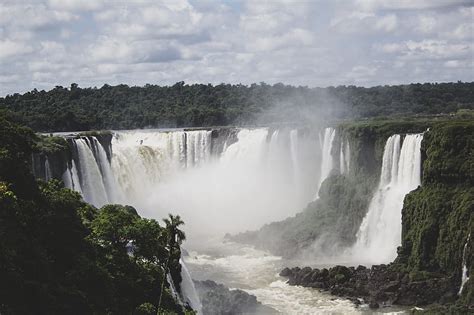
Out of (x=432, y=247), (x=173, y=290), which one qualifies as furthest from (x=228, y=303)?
(x=432, y=247)

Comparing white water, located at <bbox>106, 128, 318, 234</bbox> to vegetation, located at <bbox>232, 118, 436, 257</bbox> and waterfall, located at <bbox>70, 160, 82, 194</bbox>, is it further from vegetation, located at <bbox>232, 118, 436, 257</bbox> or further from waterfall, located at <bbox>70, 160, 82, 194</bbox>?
waterfall, located at <bbox>70, 160, 82, 194</bbox>

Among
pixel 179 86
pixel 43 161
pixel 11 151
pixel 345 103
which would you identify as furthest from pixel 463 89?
pixel 11 151

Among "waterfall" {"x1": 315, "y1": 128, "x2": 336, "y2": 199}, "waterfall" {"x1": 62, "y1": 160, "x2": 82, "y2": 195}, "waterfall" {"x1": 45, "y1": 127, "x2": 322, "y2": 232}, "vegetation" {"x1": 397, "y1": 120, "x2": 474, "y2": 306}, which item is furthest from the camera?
"waterfall" {"x1": 45, "y1": 127, "x2": 322, "y2": 232}

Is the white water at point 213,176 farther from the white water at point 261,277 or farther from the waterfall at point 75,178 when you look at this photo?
the white water at point 261,277

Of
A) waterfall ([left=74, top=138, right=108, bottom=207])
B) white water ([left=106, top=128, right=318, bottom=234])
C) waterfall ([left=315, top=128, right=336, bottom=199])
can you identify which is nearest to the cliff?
waterfall ([left=315, top=128, right=336, bottom=199])

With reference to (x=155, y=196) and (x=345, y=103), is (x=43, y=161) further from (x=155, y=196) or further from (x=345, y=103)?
(x=345, y=103)

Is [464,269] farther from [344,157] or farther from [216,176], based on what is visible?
[216,176]

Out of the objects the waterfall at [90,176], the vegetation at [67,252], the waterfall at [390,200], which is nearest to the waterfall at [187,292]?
the vegetation at [67,252]
